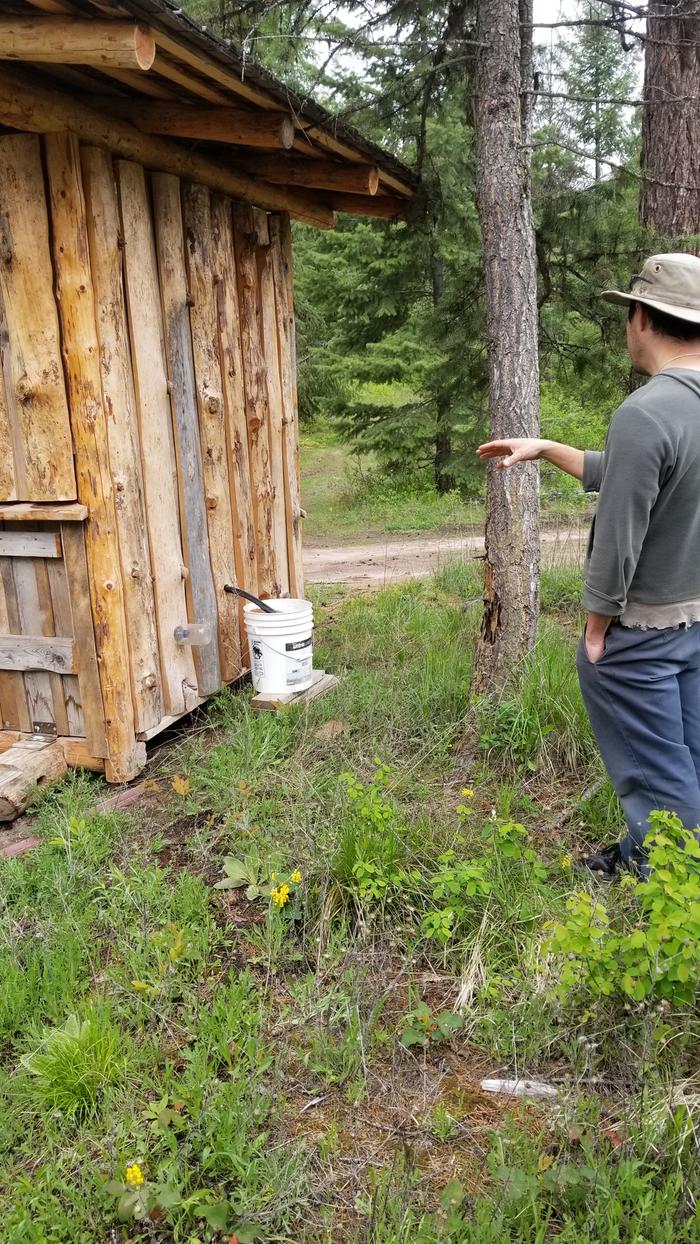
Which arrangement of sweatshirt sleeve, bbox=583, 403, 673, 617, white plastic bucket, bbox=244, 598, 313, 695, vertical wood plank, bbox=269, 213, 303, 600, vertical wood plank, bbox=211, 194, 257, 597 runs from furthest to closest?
1. vertical wood plank, bbox=269, 213, 303, 600
2. vertical wood plank, bbox=211, 194, 257, 597
3. white plastic bucket, bbox=244, 598, 313, 695
4. sweatshirt sleeve, bbox=583, 403, 673, 617

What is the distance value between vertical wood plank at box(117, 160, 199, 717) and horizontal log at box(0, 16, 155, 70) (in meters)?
1.02

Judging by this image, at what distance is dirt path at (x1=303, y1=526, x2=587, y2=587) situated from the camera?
9.02 m

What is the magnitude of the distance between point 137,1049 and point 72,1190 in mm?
512

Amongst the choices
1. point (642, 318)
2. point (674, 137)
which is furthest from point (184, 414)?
point (674, 137)

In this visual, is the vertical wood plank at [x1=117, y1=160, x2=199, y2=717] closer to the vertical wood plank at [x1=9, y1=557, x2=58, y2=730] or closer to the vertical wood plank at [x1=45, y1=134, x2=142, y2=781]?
the vertical wood plank at [x1=45, y1=134, x2=142, y2=781]

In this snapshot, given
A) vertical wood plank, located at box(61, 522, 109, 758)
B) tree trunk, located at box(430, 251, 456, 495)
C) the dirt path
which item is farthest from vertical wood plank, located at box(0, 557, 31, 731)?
tree trunk, located at box(430, 251, 456, 495)

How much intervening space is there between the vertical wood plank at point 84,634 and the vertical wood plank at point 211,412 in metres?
1.14

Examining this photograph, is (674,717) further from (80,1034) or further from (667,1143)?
(80,1034)

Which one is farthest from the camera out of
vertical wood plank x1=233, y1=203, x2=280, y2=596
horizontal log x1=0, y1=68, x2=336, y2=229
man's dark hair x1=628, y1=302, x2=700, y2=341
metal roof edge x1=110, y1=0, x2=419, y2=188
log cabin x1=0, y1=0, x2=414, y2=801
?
vertical wood plank x1=233, y1=203, x2=280, y2=596

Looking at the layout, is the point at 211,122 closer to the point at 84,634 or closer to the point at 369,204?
the point at 369,204

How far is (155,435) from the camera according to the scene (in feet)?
16.1

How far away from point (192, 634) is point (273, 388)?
2101 millimetres

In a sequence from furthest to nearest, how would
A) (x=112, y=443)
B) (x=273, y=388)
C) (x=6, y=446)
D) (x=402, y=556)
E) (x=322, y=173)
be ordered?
1. (x=402, y=556)
2. (x=273, y=388)
3. (x=322, y=173)
4. (x=6, y=446)
5. (x=112, y=443)

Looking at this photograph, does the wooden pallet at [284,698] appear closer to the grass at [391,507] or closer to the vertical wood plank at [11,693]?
the vertical wood plank at [11,693]
